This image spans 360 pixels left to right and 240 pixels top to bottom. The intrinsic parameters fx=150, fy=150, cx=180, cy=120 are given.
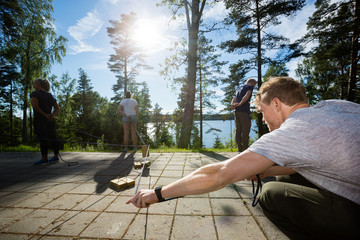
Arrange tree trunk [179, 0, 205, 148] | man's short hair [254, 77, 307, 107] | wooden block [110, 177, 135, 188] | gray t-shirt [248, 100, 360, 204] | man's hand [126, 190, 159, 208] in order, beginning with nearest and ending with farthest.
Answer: gray t-shirt [248, 100, 360, 204] < man's hand [126, 190, 159, 208] < man's short hair [254, 77, 307, 107] < wooden block [110, 177, 135, 188] < tree trunk [179, 0, 205, 148]

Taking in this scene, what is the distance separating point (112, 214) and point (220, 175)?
64.8 inches

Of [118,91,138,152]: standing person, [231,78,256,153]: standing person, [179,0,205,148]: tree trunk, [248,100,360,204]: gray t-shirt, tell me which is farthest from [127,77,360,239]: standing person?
[179,0,205,148]: tree trunk

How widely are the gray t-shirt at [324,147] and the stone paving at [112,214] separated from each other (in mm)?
918

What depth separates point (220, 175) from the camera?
3.13ft

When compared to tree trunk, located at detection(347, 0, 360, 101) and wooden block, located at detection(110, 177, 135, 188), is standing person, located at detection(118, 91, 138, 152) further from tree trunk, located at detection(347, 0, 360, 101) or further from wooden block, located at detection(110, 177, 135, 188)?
tree trunk, located at detection(347, 0, 360, 101)

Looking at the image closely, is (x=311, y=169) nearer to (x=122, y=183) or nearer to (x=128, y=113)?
(x=122, y=183)

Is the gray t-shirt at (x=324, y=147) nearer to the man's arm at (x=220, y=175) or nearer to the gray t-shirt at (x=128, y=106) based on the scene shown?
the man's arm at (x=220, y=175)

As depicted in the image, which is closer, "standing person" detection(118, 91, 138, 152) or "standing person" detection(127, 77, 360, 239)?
"standing person" detection(127, 77, 360, 239)

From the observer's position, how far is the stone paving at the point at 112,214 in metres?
1.51

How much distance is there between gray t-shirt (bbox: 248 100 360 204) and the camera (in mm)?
854

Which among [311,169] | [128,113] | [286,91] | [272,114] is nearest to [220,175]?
[311,169]

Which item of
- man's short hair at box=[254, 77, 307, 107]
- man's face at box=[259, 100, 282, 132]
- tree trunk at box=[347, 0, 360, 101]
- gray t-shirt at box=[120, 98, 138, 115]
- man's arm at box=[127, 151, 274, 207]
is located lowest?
man's arm at box=[127, 151, 274, 207]

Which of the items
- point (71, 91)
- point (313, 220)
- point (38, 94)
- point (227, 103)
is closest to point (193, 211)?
point (313, 220)

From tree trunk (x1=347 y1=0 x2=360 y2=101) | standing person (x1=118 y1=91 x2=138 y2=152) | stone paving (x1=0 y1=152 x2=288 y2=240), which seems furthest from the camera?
tree trunk (x1=347 y1=0 x2=360 y2=101)
